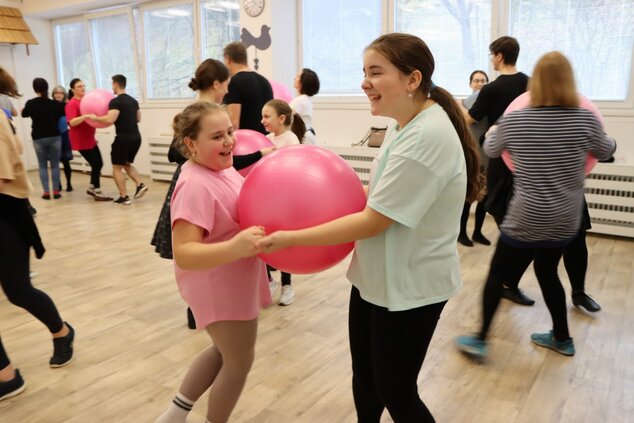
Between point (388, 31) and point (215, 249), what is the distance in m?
4.89

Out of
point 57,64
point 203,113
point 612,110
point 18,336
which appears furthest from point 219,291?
point 57,64

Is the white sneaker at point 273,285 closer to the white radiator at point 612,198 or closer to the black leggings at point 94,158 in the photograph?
the white radiator at point 612,198

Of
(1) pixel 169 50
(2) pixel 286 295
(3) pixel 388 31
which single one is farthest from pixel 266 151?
(1) pixel 169 50

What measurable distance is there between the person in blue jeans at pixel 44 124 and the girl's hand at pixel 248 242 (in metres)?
5.79

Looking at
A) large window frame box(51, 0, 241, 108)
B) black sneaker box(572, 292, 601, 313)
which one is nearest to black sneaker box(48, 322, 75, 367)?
black sneaker box(572, 292, 601, 313)

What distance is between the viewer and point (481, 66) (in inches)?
210

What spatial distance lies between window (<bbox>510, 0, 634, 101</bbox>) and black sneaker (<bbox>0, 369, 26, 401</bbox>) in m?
4.69

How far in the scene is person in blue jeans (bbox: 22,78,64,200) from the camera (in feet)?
19.8

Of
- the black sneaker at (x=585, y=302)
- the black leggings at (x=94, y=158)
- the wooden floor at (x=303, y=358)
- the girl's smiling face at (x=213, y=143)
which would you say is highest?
the girl's smiling face at (x=213, y=143)

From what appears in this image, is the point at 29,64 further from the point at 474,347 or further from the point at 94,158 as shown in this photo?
the point at 474,347

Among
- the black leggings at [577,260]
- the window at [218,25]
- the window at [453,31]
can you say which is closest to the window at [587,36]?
the window at [453,31]

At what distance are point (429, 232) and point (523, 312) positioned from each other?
6.72 feet

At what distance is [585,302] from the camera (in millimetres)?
2982

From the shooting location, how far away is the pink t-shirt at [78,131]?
6246 mm
